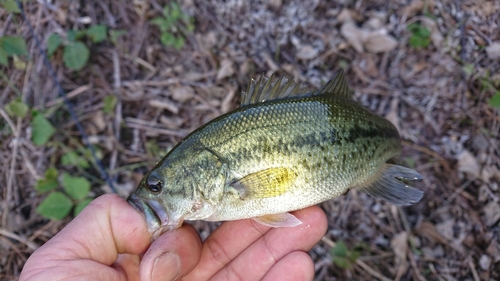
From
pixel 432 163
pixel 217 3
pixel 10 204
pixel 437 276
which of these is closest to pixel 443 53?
pixel 432 163

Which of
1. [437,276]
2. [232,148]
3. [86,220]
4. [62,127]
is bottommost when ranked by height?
[437,276]

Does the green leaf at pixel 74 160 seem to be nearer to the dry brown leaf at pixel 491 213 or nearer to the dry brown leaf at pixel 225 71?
the dry brown leaf at pixel 225 71

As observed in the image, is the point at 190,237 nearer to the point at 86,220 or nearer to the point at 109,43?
the point at 86,220

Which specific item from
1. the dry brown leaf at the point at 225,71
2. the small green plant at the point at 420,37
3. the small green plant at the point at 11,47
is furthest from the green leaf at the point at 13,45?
the small green plant at the point at 420,37

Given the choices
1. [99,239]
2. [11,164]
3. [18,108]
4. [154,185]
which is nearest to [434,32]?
[154,185]

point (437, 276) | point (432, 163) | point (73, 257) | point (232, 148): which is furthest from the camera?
point (432, 163)

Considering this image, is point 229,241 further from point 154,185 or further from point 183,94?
point 183,94
